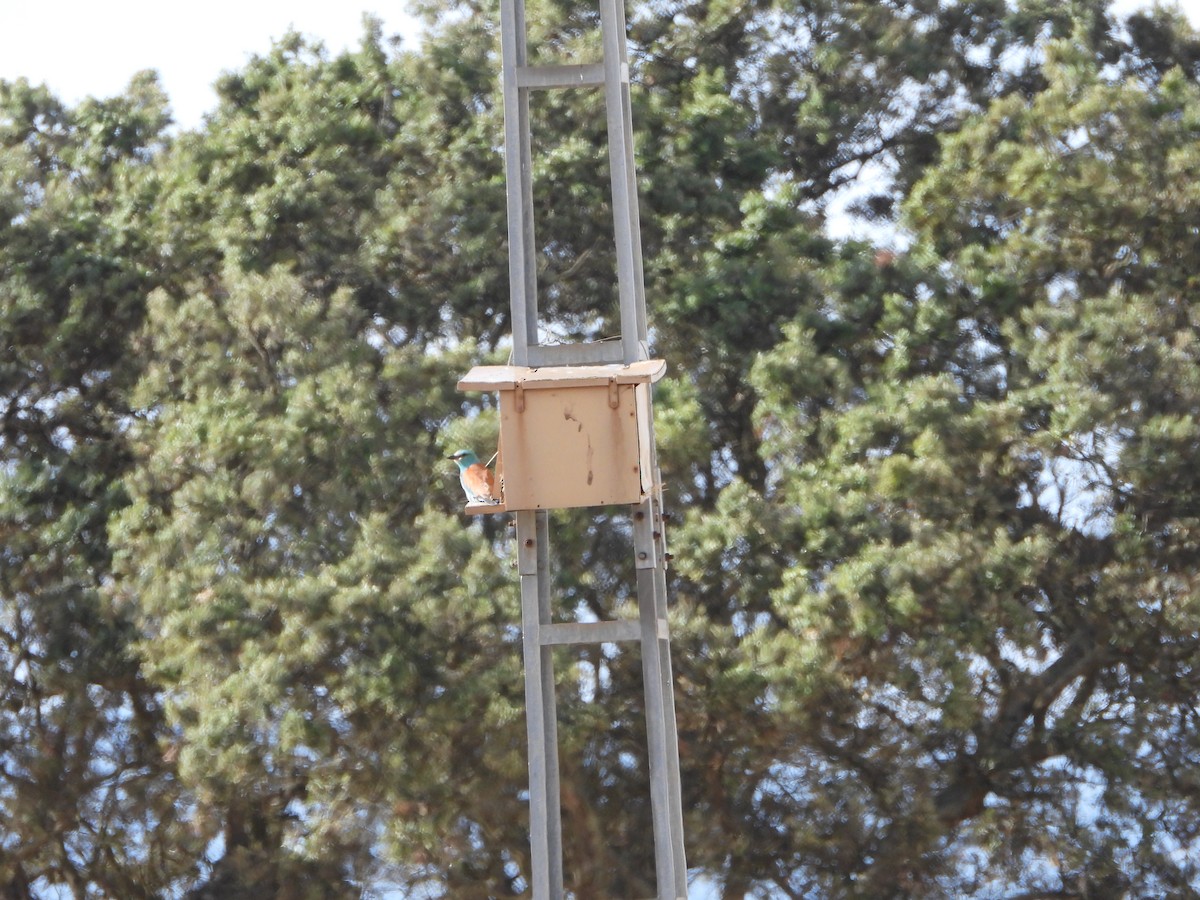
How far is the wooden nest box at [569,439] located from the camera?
194 inches

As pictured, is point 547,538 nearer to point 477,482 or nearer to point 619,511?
point 477,482

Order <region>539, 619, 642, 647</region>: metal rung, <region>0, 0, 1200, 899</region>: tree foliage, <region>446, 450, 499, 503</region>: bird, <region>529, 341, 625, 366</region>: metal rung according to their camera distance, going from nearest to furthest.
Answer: <region>539, 619, 642, 647</region>: metal rung → <region>529, 341, 625, 366</region>: metal rung → <region>446, 450, 499, 503</region>: bird → <region>0, 0, 1200, 899</region>: tree foliage

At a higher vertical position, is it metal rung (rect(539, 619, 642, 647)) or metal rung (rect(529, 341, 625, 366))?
metal rung (rect(529, 341, 625, 366))

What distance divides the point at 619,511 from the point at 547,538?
13.5ft

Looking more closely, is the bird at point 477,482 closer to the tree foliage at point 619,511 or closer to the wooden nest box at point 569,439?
the wooden nest box at point 569,439

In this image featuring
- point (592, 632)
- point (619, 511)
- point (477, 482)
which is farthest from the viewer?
point (619, 511)

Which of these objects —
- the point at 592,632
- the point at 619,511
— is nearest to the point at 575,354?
the point at 592,632

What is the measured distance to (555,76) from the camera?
16.8 ft

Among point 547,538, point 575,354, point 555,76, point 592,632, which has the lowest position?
point 592,632

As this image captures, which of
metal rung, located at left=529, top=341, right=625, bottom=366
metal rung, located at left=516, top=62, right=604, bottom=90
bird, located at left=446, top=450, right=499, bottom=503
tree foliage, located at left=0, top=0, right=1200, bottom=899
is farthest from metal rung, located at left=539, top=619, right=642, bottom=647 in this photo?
tree foliage, located at left=0, top=0, right=1200, bottom=899

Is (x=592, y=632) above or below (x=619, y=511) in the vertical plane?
below

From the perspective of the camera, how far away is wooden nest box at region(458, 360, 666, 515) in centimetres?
493

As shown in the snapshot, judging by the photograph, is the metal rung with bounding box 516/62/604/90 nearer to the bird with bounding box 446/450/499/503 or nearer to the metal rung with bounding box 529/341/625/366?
the metal rung with bounding box 529/341/625/366

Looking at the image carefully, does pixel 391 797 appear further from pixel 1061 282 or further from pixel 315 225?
pixel 1061 282
